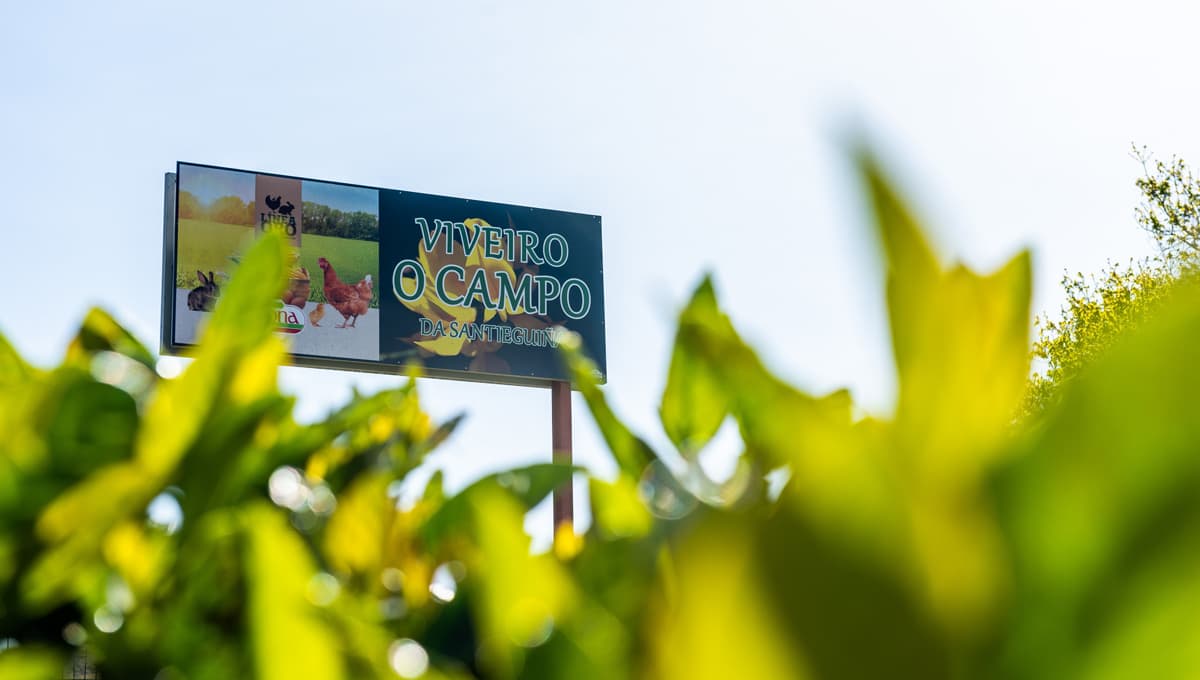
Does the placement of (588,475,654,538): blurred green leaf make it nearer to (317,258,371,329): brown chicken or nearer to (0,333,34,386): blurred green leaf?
(0,333,34,386): blurred green leaf

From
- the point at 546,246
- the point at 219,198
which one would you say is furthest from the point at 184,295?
the point at 546,246

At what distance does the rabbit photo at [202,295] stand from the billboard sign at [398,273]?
1 centimetres

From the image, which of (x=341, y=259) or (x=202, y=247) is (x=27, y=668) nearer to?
(x=202, y=247)

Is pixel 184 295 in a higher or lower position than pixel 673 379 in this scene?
higher

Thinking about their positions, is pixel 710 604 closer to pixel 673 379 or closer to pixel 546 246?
pixel 673 379

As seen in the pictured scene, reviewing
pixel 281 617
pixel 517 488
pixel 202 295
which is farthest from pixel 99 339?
pixel 202 295

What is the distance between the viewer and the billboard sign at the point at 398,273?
10.9 metres

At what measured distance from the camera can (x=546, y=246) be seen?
39.7 ft

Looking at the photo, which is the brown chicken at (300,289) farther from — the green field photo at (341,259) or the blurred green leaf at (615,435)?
the blurred green leaf at (615,435)

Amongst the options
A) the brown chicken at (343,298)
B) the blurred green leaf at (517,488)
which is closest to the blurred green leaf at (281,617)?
the blurred green leaf at (517,488)

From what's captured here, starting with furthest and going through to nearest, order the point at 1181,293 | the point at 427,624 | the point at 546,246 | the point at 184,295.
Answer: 1. the point at 546,246
2. the point at 184,295
3. the point at 427,624
4. the point at 1181,293

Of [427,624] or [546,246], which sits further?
[546,246]

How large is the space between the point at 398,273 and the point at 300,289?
3.25ft

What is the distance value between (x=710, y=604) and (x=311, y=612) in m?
0.08
